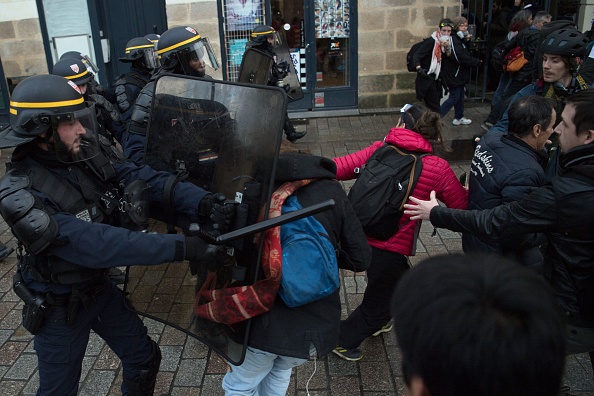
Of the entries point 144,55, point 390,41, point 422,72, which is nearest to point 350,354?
point 144,55

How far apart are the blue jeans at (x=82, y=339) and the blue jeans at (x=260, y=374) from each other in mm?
639

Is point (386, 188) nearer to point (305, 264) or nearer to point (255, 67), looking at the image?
point (305, 264)

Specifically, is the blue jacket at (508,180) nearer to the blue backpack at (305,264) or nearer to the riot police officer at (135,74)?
the blue backpack at (305,264)

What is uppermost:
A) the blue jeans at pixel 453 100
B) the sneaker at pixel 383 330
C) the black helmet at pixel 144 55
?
the black helmet at pixel 144 55

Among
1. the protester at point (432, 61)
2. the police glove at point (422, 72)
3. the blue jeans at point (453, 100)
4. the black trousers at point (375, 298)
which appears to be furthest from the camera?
the blue jeans at point (453, 100)

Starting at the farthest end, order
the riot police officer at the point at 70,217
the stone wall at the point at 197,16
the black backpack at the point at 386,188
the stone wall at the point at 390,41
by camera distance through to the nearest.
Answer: the stone wall at the point at 390,41 < the stone wall at the point at 197,16 < the black backpack at the point at 386,188 < the riot police officer at the point at 70,217

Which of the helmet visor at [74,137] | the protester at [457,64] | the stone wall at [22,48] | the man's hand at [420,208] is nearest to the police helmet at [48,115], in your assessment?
the helmet visor at [74,137]

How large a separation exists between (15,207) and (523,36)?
6.45m

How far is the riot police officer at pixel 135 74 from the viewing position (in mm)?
5059

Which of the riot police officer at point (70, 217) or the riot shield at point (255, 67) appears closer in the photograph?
the riot police officer at point (70, 217)

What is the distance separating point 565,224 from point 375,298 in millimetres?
1308

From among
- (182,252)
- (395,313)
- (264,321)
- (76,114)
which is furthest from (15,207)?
(395,313)

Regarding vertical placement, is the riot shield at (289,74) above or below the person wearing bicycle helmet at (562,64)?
below

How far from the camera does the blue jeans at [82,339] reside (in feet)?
8.38
